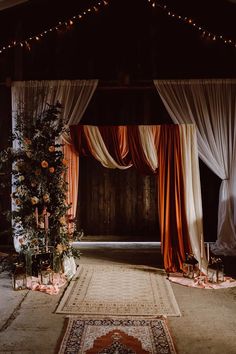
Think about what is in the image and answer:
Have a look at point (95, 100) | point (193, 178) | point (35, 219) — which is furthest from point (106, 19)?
point (35, 219)

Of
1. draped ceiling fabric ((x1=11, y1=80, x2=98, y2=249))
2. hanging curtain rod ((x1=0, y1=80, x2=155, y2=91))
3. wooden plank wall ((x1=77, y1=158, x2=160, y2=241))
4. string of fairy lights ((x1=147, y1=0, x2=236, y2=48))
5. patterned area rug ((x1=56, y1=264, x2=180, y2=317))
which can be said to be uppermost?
string of fairy lights ((x1=147, y1=0, x2=236, y2=48))

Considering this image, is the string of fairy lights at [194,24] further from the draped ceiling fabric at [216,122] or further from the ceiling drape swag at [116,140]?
the ceiling drape swag at [116,140]

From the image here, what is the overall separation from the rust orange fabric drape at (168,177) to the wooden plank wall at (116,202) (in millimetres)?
2102

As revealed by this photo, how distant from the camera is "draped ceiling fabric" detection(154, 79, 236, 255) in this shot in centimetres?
680

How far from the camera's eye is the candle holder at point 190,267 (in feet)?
17.9

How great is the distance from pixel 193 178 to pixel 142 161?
806 mm

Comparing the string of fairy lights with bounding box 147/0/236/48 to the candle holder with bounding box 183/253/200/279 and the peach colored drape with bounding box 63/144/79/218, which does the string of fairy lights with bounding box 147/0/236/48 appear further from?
the candle holder with bounding box 183/253/200/279

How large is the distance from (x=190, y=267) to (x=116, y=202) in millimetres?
2768

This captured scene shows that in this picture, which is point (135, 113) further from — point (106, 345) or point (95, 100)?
point (106, 345)

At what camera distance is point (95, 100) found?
7.74m

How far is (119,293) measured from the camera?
15.9 feet

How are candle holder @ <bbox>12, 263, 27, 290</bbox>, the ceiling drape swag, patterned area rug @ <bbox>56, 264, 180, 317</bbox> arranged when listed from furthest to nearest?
the ceiling drape swag < candle holder @ <bbox>12, 263, 27, 290</bbox> < patterned area rug @ <bbox>56, 264, 180, 317</bbox>

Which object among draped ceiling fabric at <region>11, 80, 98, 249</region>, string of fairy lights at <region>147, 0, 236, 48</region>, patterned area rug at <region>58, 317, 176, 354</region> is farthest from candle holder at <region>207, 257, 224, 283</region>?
string of fairy lights at <region>147, 0, 236, 48</region>

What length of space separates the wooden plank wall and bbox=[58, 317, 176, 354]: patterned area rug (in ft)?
13.7
